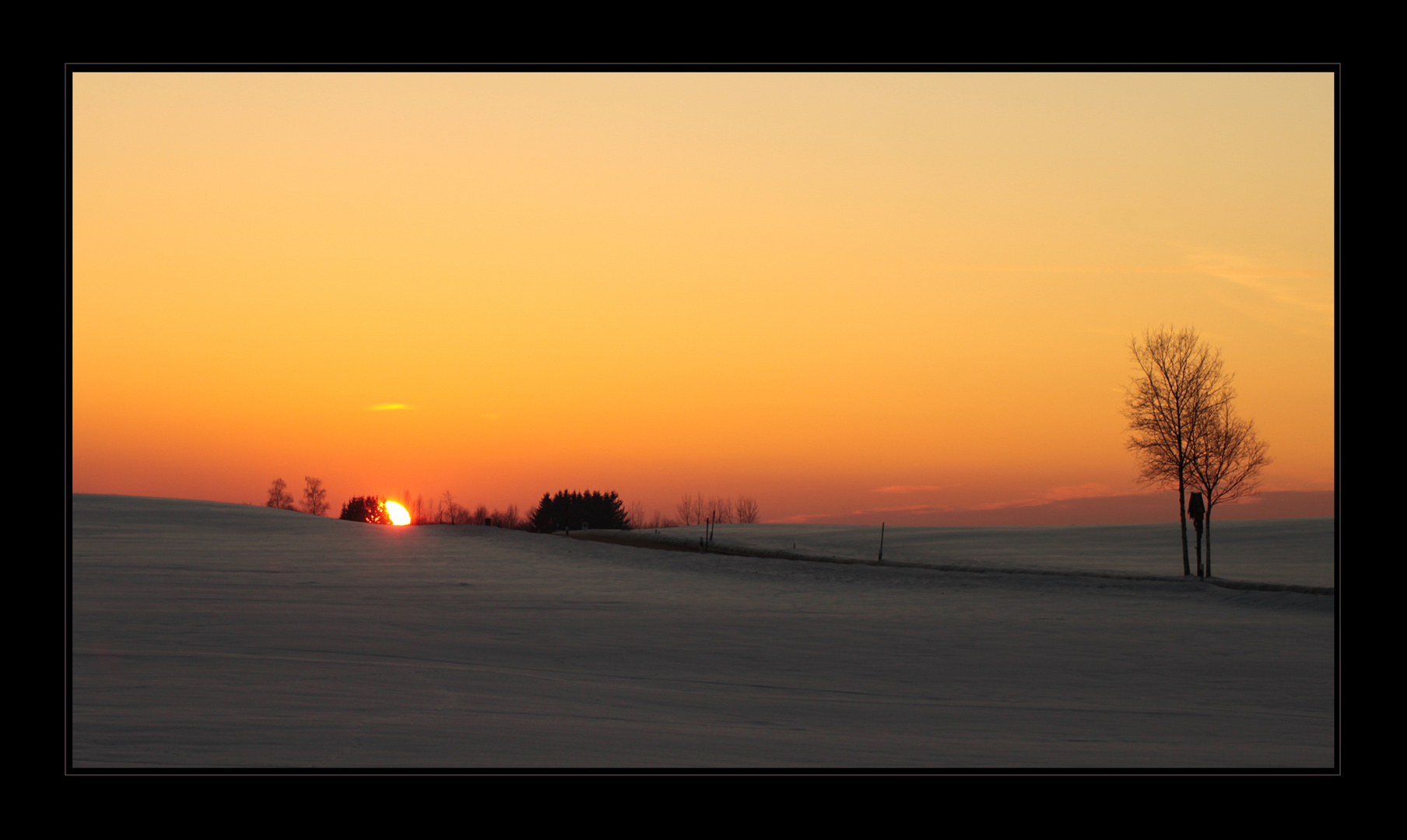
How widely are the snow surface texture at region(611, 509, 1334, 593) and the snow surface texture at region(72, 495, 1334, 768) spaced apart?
29.4 ft

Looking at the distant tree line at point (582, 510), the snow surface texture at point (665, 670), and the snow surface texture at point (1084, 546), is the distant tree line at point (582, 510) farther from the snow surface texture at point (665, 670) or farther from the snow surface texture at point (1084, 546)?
the snow surface texture at point (665, 670)

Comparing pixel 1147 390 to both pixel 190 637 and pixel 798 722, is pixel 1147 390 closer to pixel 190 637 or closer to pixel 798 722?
pixel 798 722

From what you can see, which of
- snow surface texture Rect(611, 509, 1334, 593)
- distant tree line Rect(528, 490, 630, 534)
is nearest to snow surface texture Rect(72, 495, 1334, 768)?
snow surface texture Rect(611, 509, 1334, 593)

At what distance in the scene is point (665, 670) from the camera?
13.2m

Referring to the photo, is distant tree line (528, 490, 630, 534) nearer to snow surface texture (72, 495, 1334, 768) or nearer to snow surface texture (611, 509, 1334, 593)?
snow surface texture (611, 509, 1334, 593)

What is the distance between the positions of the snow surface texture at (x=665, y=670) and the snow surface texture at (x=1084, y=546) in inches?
353

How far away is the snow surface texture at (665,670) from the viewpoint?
8.83m


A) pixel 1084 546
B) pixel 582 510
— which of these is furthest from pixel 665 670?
pixel 582 510

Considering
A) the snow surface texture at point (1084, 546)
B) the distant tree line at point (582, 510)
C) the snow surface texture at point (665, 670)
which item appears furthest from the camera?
the distant tree line at point (582, 510)

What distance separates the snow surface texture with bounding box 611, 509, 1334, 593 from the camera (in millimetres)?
34219

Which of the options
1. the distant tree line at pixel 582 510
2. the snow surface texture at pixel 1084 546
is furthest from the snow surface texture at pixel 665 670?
the distant tree line at pixel 582 510

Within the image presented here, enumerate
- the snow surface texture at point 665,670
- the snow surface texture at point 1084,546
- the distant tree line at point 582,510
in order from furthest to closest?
the distant tree line at point 582,510 < the snow surface texture at point 1084,546 < the snow surface texture at point 665,670
